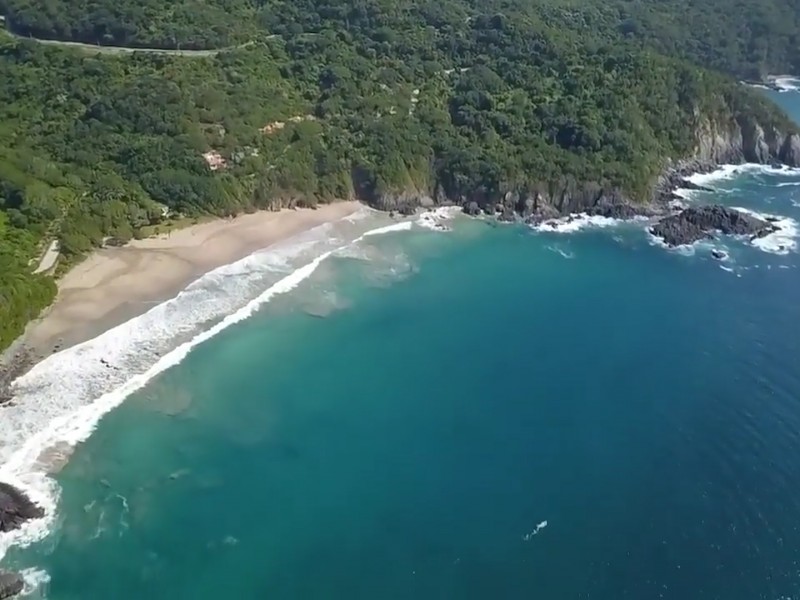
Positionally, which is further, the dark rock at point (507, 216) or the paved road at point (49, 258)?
the dark rock at point (507, 216)

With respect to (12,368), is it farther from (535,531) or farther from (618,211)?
(618,211)

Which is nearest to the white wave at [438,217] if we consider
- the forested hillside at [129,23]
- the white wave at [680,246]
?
the white wave at [680,246]

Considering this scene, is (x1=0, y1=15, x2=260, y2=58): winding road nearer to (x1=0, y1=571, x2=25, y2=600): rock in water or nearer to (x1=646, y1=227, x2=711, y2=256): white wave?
(x1=646, y1=227, x2=711, y2=256): white wave

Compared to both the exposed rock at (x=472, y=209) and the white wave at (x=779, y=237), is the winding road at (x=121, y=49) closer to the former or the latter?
the exposed rock at (x=472, y=209)

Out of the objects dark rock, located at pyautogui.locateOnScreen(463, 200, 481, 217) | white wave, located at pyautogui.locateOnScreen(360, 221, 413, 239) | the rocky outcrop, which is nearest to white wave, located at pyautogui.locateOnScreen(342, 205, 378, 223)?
white wave, located at pyautogui.locateOnScreen(360, 221, 413, 239)

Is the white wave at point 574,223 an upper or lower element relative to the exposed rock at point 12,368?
upper

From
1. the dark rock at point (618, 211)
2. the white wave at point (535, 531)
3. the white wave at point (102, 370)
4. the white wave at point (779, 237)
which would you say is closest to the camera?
the white wave at point (535, 531)

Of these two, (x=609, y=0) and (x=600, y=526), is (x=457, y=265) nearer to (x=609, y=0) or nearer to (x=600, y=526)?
A: (x=600, y=526)
